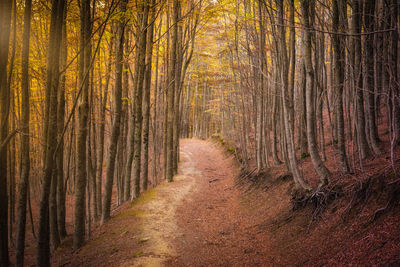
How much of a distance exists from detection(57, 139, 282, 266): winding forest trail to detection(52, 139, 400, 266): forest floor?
0.06ft

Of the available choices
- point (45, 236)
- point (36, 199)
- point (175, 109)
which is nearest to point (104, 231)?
point (45, 236)

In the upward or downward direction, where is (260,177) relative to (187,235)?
upward

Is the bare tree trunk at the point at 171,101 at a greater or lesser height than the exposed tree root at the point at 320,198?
greater

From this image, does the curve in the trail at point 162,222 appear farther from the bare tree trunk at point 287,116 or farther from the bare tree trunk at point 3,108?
the bare tree trunk at point 287,116

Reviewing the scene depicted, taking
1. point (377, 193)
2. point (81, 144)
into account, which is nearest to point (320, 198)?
point (377, 193)

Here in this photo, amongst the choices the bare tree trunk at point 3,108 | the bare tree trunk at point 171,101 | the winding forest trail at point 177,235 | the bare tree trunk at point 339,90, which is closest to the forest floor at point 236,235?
the winding forest trail at point 177,235

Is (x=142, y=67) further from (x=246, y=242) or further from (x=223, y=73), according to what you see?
(x=223, y=73)

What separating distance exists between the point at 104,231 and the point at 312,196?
5.42 meters

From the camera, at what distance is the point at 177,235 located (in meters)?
5.87

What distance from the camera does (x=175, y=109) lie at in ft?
39.6

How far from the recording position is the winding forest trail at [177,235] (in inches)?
184

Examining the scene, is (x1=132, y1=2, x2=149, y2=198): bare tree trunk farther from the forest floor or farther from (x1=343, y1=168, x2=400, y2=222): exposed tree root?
(x1=343, y1=168, x2=400, y2=222): exposed tree root

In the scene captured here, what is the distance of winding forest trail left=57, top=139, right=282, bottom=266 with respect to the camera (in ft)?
15.3

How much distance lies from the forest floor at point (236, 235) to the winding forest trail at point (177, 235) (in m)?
0.02
